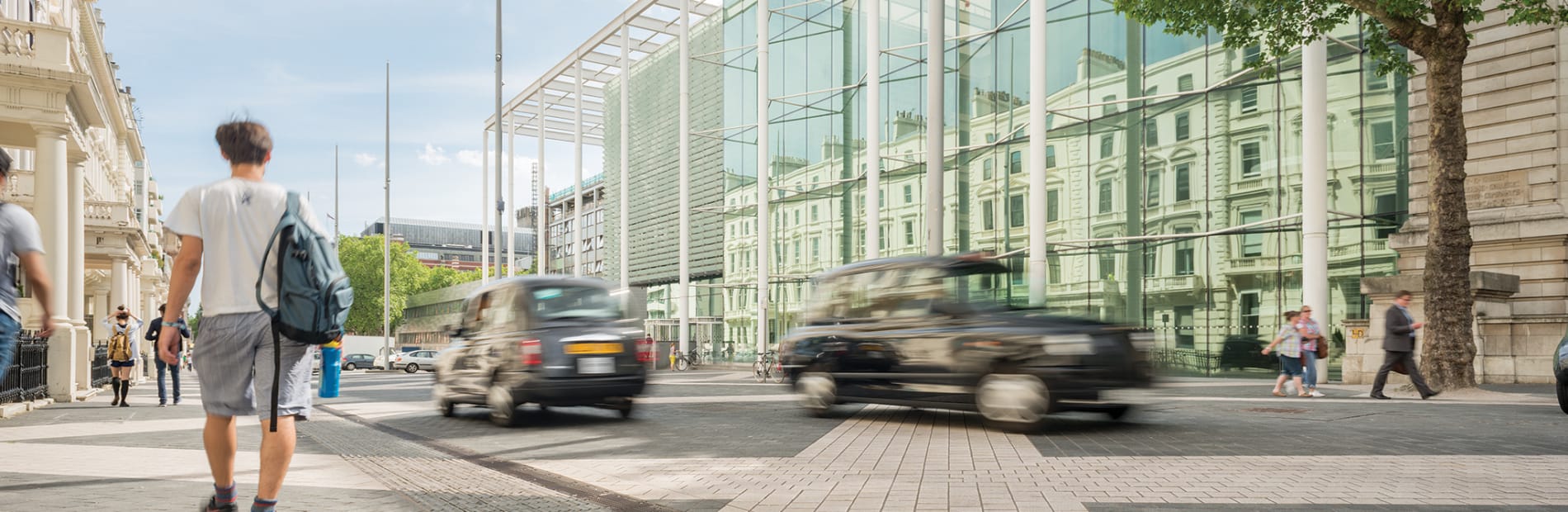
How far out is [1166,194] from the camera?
2517 centimetres

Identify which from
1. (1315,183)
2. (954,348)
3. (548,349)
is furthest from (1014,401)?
(1315,183)

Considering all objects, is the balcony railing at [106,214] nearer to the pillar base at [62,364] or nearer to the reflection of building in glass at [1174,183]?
the pillar base at [62,364]

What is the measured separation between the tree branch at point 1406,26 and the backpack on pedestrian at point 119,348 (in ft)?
61.2

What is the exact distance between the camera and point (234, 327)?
459 centimetres

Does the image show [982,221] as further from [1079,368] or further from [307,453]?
[307,453]

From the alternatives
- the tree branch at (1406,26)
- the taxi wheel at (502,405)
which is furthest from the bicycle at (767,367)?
the tree branch at (1406,26)

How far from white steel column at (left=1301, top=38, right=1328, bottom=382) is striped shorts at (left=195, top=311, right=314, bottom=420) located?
18028 millimetres

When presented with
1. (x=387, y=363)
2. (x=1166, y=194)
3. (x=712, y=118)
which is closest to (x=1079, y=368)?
(x=1166, y=194)

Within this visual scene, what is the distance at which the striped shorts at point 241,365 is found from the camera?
4.58 metres

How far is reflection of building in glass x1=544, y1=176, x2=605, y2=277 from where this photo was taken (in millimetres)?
78750

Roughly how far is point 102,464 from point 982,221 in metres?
25.5

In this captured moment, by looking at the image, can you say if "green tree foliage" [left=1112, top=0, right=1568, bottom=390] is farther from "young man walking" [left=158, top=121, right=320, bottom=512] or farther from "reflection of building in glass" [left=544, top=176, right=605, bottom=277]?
"reflection of building in glass" [left=544, top=176, right=605, bottom=277]

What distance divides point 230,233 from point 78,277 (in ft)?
60.1

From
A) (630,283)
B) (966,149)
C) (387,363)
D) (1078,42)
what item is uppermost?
(1078,42)
